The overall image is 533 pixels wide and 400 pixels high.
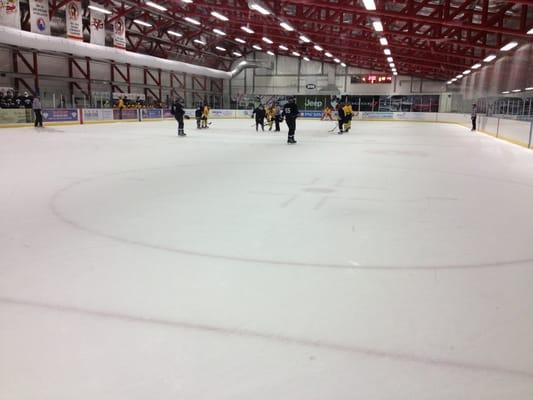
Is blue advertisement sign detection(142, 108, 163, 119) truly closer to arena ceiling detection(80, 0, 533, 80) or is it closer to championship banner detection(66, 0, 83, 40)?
arena ceiling detection(80, 0, 533, 80)

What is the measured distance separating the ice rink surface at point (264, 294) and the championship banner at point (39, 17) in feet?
59.1

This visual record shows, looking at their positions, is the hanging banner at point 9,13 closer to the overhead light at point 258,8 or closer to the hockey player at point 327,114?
the overhead light at point 258,8

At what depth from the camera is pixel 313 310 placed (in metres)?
2.62

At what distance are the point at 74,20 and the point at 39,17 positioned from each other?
5.88ft

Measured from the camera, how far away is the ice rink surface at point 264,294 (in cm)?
197

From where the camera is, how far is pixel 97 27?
79.5ft

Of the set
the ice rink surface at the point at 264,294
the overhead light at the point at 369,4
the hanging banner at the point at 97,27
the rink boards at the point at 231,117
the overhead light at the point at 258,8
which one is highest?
the hanging banner at the point at 97,27

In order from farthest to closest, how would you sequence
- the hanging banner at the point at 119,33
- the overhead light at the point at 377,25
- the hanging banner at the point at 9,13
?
the hanging banner at the point at 119,33
the hanging banner at the point at 9,13
the overhead light at the point at 377,25

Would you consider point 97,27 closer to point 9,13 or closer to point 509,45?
point 9,13

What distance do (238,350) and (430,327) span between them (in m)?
1.06

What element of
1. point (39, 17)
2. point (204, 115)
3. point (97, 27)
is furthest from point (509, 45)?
point (39, 17)

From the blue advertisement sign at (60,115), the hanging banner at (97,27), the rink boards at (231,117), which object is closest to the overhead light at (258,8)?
the rink boards at (231,117)

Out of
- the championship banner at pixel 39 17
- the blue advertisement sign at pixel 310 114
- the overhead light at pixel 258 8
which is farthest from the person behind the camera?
the blue advertisement sign at pixel 310 114

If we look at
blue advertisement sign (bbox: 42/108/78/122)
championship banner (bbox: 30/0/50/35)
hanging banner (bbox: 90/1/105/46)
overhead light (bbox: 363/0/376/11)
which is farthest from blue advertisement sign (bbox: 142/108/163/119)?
overhead light (bbox: 363/0/376/11)
